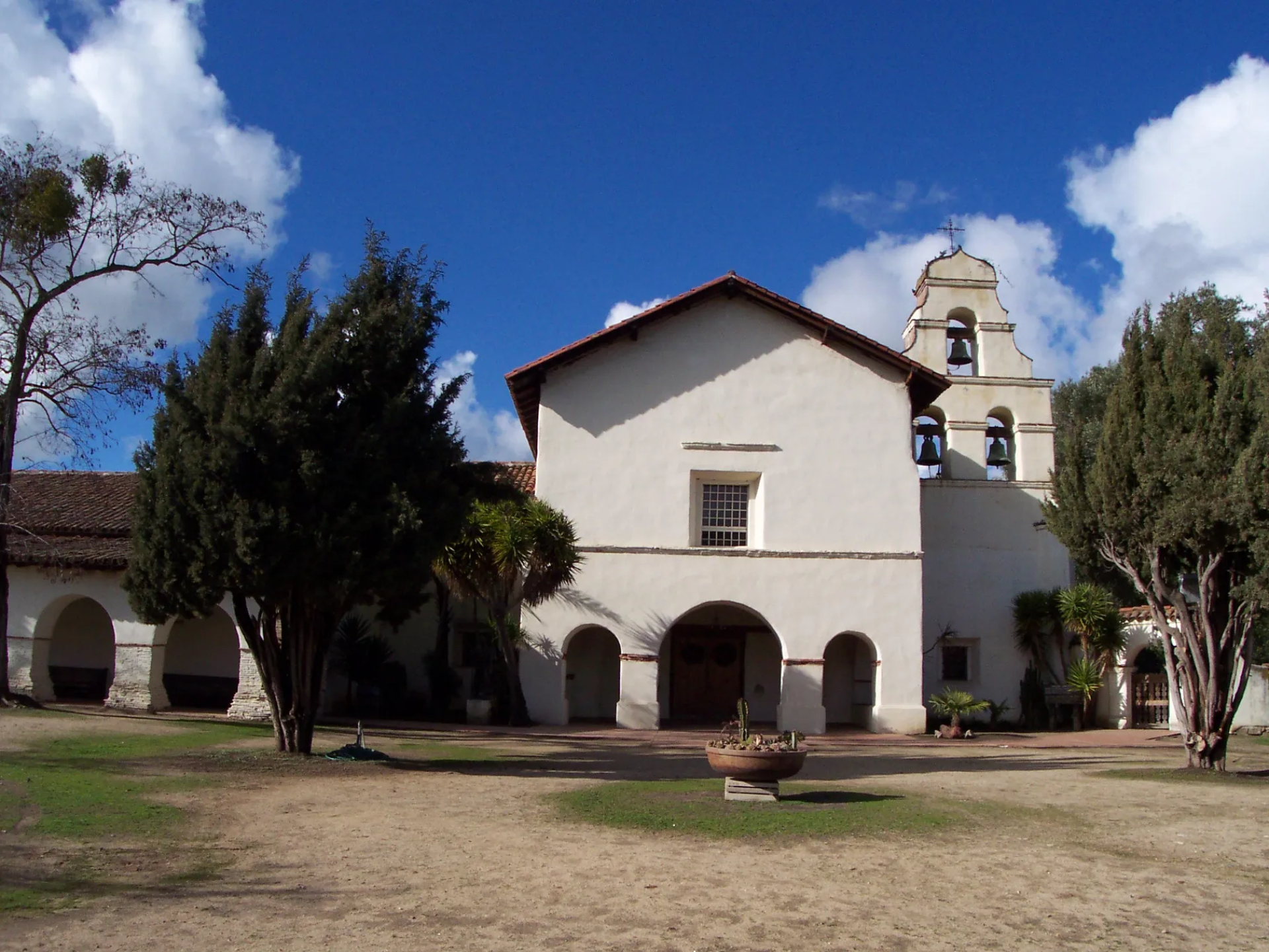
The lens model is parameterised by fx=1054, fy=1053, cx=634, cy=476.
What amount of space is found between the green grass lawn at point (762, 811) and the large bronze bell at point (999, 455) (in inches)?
576

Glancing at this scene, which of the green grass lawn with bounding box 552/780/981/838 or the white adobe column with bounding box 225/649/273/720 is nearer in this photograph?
the green grass lawn with bounding box 552/780/981/838

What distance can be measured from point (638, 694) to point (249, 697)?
25.5 feet

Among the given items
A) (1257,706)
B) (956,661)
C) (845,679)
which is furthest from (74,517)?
(1257,706)

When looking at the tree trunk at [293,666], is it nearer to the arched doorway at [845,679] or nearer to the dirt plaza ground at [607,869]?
the dirt plaza ground at [607,869]

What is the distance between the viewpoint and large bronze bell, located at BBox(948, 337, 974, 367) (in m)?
25.3

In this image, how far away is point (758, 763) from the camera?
11.1 meters

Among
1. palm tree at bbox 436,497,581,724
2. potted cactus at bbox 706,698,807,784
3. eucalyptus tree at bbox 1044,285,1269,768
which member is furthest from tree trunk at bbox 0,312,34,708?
eucalyptus tree at bbox 1044,285,1269,768

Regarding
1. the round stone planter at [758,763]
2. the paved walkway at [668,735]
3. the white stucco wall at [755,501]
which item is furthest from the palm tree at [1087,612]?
the round stone planter at [758,763]

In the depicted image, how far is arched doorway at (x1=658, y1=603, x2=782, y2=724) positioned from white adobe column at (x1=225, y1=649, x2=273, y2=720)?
28.2 feet

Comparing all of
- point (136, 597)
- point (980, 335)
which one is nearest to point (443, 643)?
point (136, 597)

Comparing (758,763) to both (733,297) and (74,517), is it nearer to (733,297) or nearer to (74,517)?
(733,297)

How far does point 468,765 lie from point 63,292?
1169 cm

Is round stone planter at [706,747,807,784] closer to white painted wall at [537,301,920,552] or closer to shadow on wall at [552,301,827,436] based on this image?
white painted wall at [537,301,920,552]

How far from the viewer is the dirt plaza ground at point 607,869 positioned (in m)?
6.50
